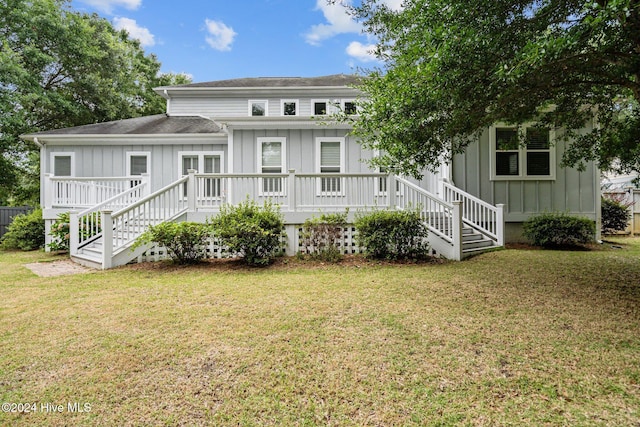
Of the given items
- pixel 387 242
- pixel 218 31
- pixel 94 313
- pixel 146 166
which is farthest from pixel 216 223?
pixel 218 31

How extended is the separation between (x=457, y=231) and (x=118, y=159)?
1143 centimetres

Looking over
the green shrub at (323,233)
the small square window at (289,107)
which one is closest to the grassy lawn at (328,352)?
the green shrub at (323,233)

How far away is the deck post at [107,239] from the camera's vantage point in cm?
647

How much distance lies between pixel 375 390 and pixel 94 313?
11.8ft

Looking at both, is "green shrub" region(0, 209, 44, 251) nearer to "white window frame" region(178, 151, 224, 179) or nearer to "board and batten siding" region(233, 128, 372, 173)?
"white window frame" region(178, 151, 224, 179)

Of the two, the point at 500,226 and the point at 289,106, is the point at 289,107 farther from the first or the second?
the point at 500,226

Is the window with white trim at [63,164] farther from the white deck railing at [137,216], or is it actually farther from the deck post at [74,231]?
the white deck railing at [137,216]

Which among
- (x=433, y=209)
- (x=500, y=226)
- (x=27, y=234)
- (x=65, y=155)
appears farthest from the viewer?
(x=65, y=155)

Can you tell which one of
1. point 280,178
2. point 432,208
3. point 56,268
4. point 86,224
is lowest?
point 56,268

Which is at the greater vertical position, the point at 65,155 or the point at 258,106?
the point at 258,106

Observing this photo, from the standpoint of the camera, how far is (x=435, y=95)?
4266mm

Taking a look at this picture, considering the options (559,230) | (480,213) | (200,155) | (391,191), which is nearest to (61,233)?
(200,155)

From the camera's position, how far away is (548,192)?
363 inches

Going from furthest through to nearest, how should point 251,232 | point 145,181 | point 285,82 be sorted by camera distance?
point 285,82 → point 145,181 → point 251,232
